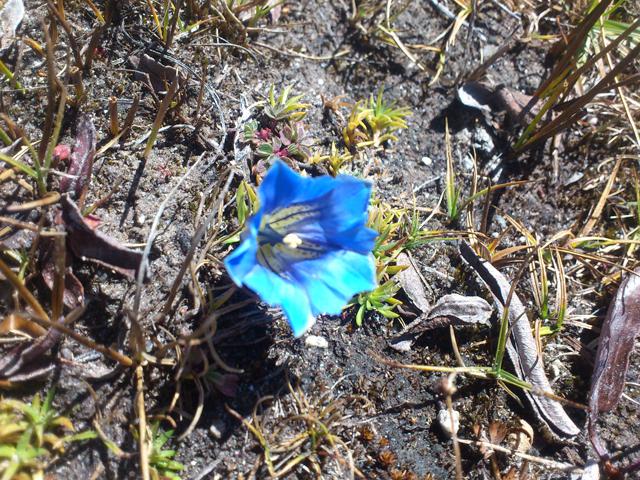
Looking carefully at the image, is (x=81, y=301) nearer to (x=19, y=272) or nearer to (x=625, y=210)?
(x=19, y=272)

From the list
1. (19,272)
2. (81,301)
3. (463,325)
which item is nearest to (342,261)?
(463,325)

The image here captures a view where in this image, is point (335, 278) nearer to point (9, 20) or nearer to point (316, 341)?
point (316, 341)

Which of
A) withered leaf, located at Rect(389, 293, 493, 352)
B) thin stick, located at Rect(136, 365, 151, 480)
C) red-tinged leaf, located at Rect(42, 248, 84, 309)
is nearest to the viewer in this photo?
thin stick, located at Rect(136, 365, 151, 480)

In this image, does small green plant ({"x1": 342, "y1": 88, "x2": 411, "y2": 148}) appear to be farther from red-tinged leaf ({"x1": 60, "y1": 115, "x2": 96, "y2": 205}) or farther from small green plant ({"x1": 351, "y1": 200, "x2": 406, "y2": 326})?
red-tinged leaf ({"x1": 60, "y1": 115, "x2": 96, "y2": 205})

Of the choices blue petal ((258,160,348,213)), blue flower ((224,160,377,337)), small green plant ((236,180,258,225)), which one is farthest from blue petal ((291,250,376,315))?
small green plant ((236,180,258,225))

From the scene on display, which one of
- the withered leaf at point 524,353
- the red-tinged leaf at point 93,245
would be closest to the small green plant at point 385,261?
the withered leaf at point 524,353

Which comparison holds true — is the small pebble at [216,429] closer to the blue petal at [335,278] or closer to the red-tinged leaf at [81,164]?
the blue petal at [335,278]
